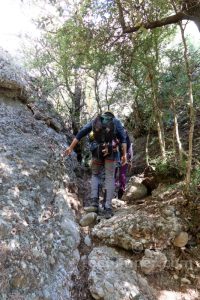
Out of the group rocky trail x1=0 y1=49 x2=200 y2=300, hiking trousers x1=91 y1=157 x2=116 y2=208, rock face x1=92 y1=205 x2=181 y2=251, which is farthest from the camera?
hiking trousers x1=91 y1=157 x2=116 y2=208

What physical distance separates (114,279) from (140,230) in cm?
99

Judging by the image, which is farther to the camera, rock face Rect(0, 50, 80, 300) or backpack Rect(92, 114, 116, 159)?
backpack Rect(92, 114, 116, 159)

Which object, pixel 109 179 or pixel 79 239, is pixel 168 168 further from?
pixel 79 239

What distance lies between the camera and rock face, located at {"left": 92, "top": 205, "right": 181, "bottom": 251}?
4.47 metres

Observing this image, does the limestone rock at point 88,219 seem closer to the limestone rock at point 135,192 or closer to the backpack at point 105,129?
the limestone rock at point 135,192

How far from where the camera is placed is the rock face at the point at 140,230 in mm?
4469

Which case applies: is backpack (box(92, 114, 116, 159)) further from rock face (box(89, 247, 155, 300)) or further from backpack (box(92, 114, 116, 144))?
rock face (box(89, 247, 155, 300))

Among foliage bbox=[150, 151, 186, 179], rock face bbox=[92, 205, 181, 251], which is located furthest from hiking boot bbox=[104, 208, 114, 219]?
foliage bbox=[150, 151, 186, 179]

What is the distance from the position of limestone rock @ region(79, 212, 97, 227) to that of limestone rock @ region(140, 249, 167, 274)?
1.30m

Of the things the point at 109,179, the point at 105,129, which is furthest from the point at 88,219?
the point at 105,129

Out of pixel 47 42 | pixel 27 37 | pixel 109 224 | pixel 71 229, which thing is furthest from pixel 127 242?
pixel 27 37

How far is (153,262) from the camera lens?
416cm

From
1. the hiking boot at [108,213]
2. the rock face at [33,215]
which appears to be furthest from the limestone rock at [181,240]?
the rock face at [33,215]

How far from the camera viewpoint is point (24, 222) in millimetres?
4191
